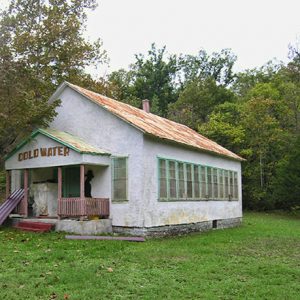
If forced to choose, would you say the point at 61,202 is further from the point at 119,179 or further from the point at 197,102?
the point at 197,102

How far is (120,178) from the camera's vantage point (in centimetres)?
1644

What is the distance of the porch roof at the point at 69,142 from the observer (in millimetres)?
15766

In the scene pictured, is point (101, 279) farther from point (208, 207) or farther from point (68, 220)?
point (208, 207)

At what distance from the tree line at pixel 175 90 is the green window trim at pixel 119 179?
142 inches

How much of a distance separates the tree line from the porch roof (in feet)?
2.86

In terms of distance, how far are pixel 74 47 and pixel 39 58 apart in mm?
2526

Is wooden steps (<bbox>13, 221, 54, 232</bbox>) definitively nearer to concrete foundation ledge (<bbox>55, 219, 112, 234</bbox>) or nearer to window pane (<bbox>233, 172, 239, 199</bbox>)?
concrete foundation ledge (<bbox>55, 219, 112, 234</bbox>)

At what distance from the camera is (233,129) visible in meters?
39.3

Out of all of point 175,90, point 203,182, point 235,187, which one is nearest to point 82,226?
point 203,182

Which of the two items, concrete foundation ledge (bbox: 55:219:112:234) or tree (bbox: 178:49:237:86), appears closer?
concrete foundation ledge (bbox: 55:219:112:234)

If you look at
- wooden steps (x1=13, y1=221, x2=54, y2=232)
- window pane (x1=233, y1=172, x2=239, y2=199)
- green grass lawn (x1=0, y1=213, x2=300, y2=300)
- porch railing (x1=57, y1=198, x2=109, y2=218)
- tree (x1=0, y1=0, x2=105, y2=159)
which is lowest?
green grass lawn (x1=0, y1=213, x2=300, y2=300)

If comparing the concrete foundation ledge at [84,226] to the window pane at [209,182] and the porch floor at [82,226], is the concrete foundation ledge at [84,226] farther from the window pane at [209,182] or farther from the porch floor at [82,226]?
the window pane at [209,182]

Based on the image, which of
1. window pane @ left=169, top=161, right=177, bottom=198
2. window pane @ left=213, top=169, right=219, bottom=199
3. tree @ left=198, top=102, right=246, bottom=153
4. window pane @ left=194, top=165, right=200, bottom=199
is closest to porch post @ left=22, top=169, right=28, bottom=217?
window pane @ left=169, top=161, right=177, bottom=198

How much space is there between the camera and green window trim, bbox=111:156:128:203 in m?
16.3
